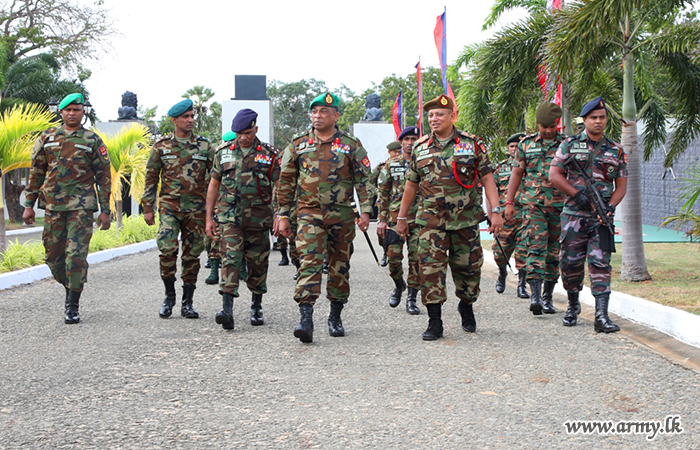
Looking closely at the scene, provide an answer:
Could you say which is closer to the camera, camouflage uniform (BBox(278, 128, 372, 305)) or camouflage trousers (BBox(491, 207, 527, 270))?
camouflage uniform (BBox(278, 128, 372, 305))

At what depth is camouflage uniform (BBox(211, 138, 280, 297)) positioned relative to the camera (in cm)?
682

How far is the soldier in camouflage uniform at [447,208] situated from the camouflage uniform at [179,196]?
2.18 meters

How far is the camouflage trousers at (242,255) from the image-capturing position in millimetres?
6789

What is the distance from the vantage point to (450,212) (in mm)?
6348

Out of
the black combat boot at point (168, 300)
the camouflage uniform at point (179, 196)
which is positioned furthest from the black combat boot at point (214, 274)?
the camouflage uniform at point (179, 196)

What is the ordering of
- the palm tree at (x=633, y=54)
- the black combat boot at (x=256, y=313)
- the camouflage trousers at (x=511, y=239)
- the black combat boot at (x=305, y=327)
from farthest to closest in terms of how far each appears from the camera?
the palm tree at (x=633, y=54) → the camouflage trousers at (x=511, y=239) → the black combat boot at (x=256, y=313) → the black combat boot at (x=305, y=327)

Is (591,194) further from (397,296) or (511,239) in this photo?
(511,239)

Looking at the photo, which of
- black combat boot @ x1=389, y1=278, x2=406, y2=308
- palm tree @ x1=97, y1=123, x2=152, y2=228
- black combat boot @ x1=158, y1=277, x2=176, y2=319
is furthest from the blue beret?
palm tree @ x1=97, y1=123, x2=152, y2=228

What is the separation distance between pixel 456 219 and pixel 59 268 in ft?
13.3

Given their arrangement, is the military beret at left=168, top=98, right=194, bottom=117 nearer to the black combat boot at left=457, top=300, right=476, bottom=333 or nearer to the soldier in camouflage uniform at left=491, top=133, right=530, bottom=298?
the black combat boot at left=457, top=300, right=476, bottom=333

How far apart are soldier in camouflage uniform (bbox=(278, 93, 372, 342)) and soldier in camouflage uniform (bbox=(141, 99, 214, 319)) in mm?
1338

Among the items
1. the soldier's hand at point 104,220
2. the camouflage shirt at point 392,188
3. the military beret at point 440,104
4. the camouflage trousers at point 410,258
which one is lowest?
the camouflage trousers at point 410,258

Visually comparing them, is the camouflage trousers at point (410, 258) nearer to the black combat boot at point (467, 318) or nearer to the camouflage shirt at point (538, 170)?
the black combat boot at point (467, 318)

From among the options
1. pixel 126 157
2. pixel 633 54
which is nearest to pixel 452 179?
pixel 633 54
